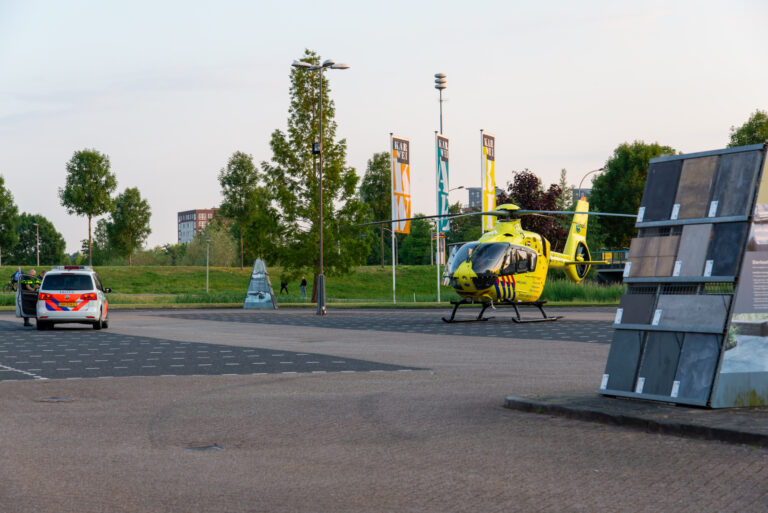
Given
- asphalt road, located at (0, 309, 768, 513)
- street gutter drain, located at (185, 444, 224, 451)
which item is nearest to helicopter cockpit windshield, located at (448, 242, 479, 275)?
asphalt road, located at (0, 309, 768, 513)

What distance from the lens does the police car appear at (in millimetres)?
24203

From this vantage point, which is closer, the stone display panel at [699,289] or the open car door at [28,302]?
the stone display panel at [699,289]

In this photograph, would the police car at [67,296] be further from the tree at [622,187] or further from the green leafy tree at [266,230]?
the tree at [622,187]

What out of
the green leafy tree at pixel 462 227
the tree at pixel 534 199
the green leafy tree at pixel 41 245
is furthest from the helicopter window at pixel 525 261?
the green leafy tree at pixel 41 245

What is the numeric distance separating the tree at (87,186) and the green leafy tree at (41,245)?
49.8 metres

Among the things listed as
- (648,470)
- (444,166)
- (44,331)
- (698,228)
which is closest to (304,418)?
(648,470)

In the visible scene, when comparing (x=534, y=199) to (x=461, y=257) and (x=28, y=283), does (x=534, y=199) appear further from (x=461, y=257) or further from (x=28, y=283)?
(x=28, y=283)

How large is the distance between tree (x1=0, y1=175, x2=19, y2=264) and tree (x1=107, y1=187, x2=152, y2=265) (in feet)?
28.8

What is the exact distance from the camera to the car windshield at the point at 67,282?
79.3 ft

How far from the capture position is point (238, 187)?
80.2m

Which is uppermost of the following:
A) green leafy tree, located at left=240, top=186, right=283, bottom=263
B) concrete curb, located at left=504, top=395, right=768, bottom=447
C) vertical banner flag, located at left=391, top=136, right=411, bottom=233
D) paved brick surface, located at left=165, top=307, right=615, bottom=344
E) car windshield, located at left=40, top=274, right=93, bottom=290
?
vertical banner flag, located at left=391, top=136, right=411, bottom=233

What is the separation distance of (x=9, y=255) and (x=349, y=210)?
8407cm

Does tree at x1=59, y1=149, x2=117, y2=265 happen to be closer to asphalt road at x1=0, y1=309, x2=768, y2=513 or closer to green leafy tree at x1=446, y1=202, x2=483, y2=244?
green leafy tree at x1=446, y1=202, x2=483, y2=244

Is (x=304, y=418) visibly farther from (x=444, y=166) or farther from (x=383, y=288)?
(x=383, y=288)
